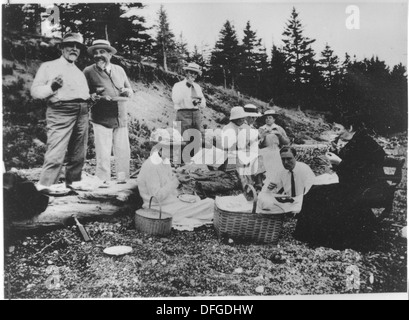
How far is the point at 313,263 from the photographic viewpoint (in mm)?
4570

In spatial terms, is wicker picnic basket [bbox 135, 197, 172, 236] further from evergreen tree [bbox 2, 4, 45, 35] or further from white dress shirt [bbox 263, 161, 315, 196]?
evergreen tree [bbox 2, 4, 45, 35]

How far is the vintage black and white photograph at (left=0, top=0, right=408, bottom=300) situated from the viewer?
4.46 m

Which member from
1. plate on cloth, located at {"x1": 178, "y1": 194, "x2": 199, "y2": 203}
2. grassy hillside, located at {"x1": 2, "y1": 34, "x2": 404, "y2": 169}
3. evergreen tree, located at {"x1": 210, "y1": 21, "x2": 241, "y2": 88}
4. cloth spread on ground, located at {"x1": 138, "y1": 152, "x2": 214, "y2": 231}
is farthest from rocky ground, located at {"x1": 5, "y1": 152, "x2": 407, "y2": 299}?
evergreen tree, located at {"x1": 210, "y1": 21, "x2": 241, "y2": 88}

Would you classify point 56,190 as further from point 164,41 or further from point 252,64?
point 252,64

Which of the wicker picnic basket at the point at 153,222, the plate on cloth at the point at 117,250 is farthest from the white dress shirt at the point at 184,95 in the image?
the plate on cloth at the point at 117,250

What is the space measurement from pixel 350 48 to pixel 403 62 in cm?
65

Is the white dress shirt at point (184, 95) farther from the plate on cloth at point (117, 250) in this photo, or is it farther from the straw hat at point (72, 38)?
the plate on cloth at point (117, 250)

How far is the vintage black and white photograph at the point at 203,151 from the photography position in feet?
14.6

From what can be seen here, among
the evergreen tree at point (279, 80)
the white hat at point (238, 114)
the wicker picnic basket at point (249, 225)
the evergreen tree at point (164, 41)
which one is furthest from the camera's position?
the evergreen tree at point (279, 80)

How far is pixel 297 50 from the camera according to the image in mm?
4840

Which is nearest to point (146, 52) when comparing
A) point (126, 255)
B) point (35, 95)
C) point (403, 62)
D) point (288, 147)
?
point (35, 95)

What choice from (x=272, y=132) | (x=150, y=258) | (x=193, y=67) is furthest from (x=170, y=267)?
(x=193, y=67)

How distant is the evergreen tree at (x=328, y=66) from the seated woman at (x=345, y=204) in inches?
30.9

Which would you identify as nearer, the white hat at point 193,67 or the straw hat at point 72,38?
the straw hat at point 72,38
